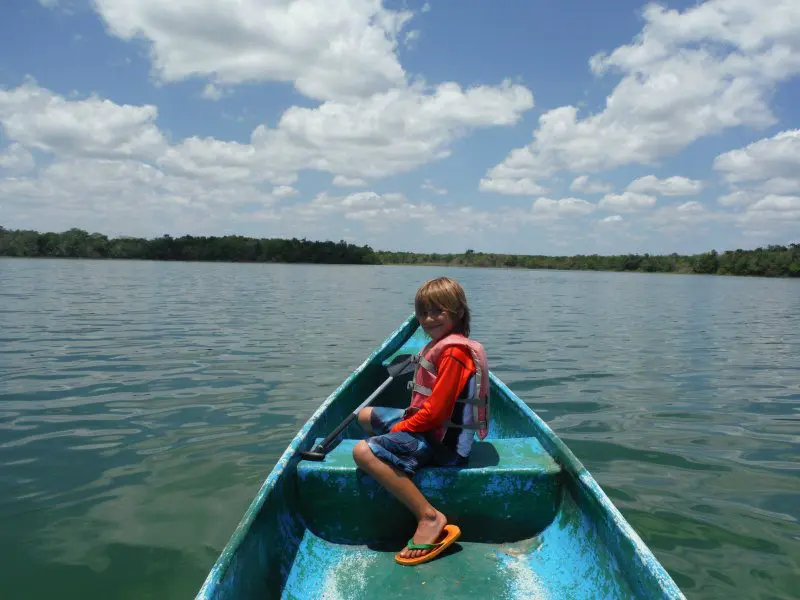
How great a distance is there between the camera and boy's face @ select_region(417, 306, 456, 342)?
12.6 feet

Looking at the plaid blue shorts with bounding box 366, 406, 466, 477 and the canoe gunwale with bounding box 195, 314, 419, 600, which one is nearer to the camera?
the canoe gunwale with bounding box 195, 314, 419, 600

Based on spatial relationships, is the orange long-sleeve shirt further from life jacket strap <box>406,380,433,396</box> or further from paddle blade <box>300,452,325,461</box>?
paddle blade <box>300,452,325,461</box>

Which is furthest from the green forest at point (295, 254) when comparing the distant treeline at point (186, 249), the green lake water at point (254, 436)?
the green lake water at point (254, 436)

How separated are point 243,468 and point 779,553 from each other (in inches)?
186

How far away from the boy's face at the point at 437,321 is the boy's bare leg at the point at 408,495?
0.93 metres

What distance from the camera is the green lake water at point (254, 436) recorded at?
4.04 metres

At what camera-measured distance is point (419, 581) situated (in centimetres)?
320

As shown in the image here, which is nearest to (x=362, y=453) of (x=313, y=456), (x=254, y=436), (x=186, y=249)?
(x=313, y=456)

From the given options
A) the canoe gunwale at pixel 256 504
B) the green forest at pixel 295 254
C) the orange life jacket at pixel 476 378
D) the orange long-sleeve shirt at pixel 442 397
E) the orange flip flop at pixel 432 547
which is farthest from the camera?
the green forest at pixel 295 254

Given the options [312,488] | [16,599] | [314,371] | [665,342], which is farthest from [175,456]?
[665,342]

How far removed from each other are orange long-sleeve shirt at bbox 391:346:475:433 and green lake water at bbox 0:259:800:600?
1.88m

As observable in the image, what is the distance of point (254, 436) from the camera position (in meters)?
6.59

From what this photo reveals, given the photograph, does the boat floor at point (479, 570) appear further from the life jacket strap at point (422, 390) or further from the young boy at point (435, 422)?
the life jacket strap at point (422, 390)

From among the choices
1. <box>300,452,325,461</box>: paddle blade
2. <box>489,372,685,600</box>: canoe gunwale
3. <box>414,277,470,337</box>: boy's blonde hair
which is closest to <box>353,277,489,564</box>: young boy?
<box>414,277,470,337</box>: boy's blonde hair
